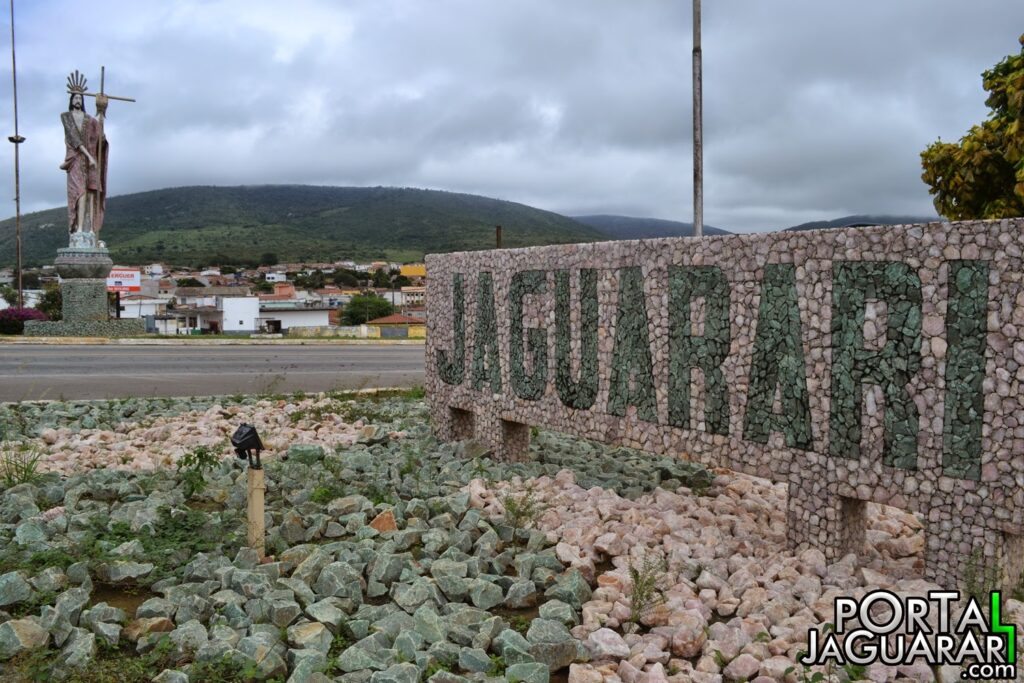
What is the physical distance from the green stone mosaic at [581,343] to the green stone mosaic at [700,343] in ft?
3.34

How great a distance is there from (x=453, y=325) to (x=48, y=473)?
181 inches

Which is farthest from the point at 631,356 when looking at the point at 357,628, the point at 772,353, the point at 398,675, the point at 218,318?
the point at 218,318

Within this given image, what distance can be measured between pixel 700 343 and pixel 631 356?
0.83 metres

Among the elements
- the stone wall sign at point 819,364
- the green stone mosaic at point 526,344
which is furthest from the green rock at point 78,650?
the green stone mosaic at point 526,344

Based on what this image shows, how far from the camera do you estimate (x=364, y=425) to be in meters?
11.8

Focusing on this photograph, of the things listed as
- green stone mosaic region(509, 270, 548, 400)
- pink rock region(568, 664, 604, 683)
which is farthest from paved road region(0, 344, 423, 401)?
pink rock region(568, 664, 604, 683)

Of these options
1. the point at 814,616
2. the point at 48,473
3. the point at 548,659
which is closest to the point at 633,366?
the point at 814,616

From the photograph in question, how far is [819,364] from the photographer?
21.2 ft

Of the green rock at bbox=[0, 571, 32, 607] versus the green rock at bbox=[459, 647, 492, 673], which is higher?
the green rock at bbox=[0, 571, 32, 607]

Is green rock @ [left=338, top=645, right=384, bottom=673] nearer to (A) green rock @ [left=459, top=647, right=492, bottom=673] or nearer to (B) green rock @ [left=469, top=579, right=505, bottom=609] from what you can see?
(A) green rock @ [left=459, top=647, right=492, bottom=673]

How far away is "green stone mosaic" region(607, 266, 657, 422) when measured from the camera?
7855mm

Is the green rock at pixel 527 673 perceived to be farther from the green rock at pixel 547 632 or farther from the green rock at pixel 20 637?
the green rock at pixel 20 637

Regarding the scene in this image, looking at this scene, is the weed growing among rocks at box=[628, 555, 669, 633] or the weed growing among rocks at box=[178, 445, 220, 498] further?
the weed growing among rocks at box=[178, 445, 220, 498]

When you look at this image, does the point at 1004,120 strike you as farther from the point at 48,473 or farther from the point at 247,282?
the point at 247,282
